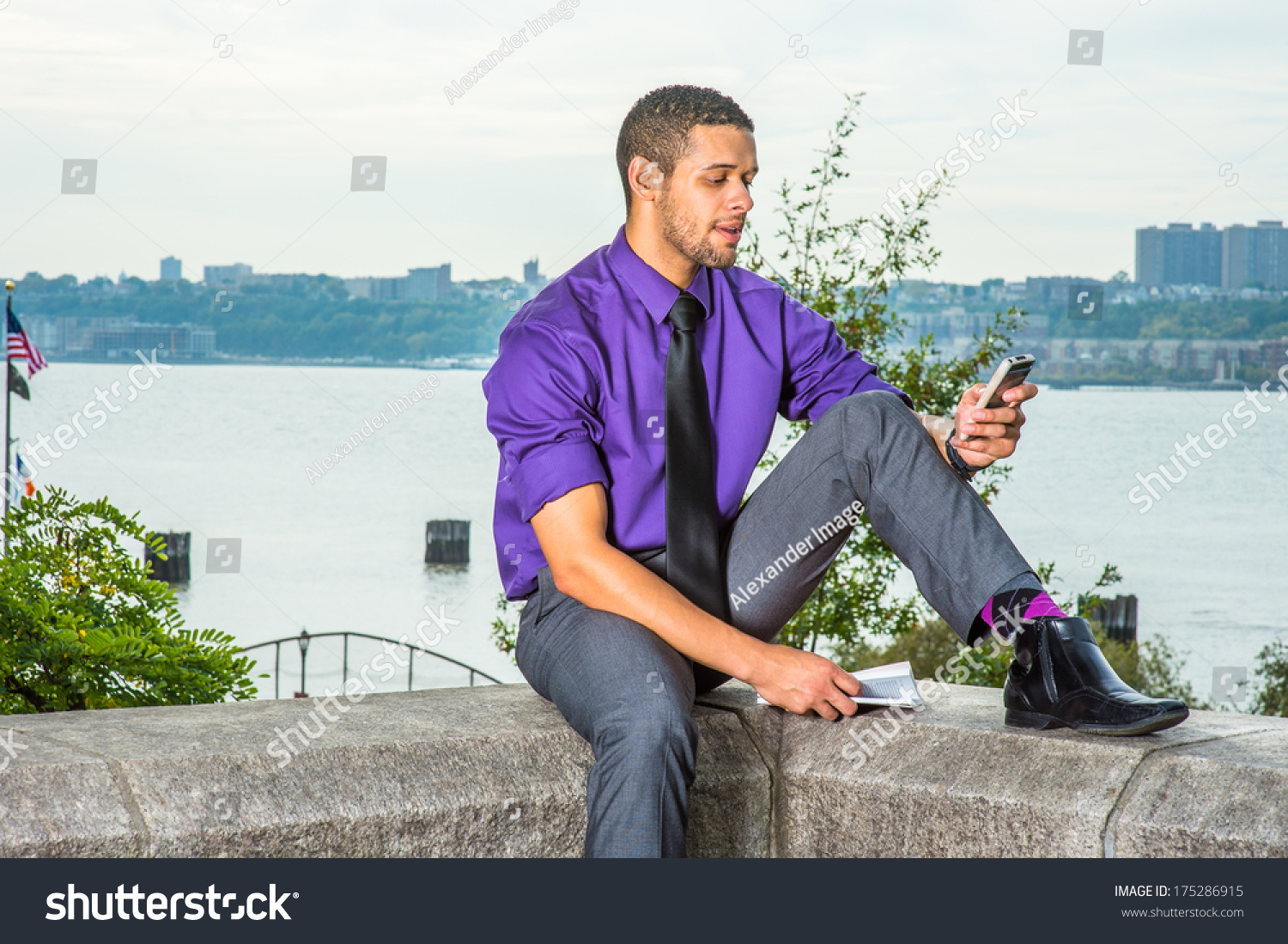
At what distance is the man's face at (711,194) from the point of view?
1.86 meters

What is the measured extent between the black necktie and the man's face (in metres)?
0.17

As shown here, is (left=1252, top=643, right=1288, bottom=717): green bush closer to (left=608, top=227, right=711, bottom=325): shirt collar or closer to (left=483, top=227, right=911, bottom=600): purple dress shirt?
(left=483, top=227, right=911, bottom=600): purple dress shirt

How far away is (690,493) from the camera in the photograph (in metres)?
1.79

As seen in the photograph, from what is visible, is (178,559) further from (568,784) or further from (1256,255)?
(568,784)

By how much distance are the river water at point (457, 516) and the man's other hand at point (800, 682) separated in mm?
3176

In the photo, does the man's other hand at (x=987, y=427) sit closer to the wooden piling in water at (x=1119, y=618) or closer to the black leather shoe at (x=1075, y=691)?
the black leather shoe at (x=1075, y=691)

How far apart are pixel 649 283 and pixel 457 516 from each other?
627 inches

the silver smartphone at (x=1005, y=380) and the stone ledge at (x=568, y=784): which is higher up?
the silver smartphone at (x=1005, y=380)

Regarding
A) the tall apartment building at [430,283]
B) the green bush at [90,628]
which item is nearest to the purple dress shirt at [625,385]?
the green bush at [90,628]

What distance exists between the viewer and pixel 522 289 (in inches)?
366

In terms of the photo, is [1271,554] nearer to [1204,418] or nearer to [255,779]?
[1204,418]

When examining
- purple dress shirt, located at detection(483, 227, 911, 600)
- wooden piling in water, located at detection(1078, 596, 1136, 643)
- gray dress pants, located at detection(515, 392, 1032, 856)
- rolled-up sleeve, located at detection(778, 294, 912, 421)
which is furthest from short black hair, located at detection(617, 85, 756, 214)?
wooden piling in water, located at detection(1078, 596, 1136, 643)

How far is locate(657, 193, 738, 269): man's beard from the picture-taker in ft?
6.10
